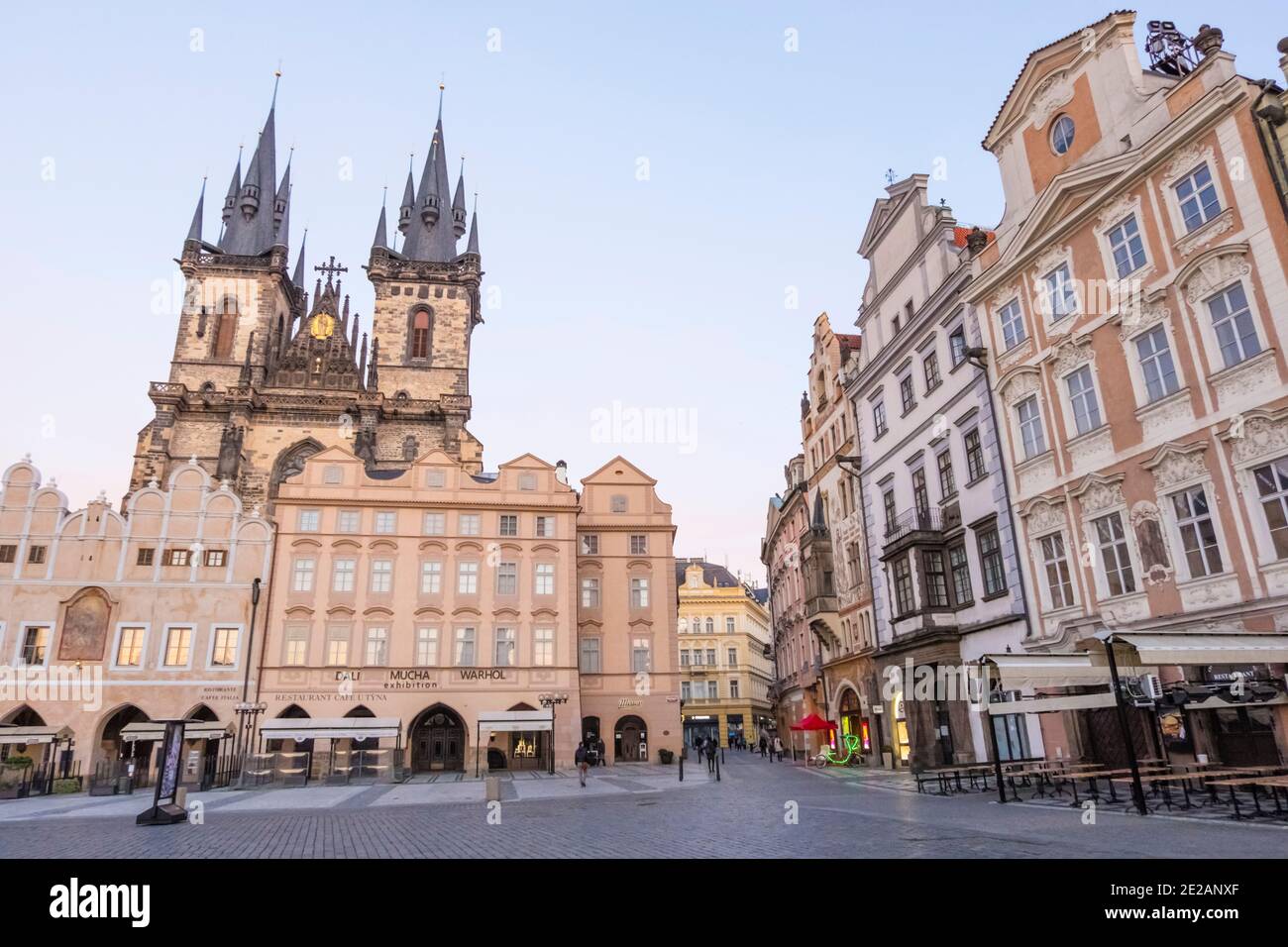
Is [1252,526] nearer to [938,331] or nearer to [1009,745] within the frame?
[1009,745]

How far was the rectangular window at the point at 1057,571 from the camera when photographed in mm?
21984

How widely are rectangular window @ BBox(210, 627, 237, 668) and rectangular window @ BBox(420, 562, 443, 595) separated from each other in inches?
336

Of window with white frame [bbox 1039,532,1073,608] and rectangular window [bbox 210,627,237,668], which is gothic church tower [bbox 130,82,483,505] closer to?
rectangular window [bbox 210,627,237,668]

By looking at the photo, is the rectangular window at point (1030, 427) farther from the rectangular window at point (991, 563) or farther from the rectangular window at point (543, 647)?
the rectangular window at point (543, 647)

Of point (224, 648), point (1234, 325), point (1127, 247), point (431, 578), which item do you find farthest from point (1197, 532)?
point (224, 648)

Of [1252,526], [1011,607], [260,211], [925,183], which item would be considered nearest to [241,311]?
[260,211]

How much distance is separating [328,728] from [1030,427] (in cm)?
2873

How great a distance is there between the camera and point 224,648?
3681cm

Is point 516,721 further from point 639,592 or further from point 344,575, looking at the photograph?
point 344,575

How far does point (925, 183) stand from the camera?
30766 millimetres

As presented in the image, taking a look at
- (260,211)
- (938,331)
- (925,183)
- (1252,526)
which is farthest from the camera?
(260,211)

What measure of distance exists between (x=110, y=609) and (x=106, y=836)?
82.9 ft

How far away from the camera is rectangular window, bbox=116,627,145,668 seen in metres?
35.8

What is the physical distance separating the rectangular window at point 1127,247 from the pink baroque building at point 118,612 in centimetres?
3509
